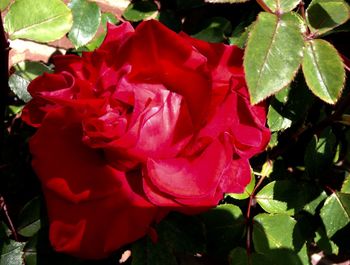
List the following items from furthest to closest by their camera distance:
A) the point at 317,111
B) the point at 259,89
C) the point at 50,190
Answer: the point at 317,111 → the point at 50,190 → the point at 259,89

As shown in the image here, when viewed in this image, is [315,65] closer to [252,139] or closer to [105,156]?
[252,139]

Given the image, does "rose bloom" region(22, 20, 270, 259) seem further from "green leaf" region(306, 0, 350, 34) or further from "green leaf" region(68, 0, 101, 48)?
"green leaf" region(68, 0, 101, 48)

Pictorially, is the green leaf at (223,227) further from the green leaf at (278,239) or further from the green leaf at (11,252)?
the green leaf at (11,252)

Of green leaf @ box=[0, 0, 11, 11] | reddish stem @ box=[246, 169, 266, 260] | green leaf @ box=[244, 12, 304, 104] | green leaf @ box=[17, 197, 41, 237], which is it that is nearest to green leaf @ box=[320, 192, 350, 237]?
reddish stem @ box=[246, 169, 266, 260]

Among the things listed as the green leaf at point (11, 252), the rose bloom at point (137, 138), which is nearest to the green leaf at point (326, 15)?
the rose bloom at point (137, 138)

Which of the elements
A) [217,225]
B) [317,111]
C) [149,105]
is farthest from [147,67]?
[317,111]
